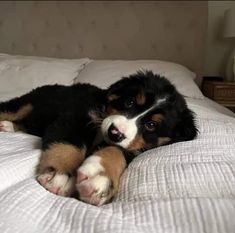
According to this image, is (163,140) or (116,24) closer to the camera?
(163,140)

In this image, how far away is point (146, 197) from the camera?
0.87 metres

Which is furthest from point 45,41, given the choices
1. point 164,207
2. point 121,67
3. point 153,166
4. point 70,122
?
point 164,207

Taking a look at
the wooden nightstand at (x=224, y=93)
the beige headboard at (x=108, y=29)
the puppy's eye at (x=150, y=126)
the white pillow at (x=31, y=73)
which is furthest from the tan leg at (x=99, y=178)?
the beige headboard at (x=108, y=29)

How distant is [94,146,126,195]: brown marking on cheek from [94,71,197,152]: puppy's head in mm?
66

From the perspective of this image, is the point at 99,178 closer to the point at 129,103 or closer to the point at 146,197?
the point at 146,197

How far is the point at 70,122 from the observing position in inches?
49.2

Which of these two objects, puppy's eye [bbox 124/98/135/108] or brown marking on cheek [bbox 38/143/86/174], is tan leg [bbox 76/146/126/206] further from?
puppy's eye [bbox 124/98/135/108]

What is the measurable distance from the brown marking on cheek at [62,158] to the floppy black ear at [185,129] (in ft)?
1.50

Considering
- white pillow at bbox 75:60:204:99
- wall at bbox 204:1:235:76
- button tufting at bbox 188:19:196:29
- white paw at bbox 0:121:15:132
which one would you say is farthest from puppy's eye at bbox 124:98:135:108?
wall at bbox 204:1:235:76

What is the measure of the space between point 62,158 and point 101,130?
254 mm

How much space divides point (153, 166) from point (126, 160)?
130mm

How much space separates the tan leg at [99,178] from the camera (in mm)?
852

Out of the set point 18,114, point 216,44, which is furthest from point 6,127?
point 216,44

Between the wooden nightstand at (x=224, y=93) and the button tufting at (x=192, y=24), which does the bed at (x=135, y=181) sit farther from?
the button tufting at (x=192, y=24)
